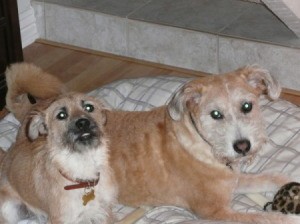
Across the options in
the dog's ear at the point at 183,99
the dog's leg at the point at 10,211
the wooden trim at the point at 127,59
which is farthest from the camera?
the wooden trim at the point at 127,59

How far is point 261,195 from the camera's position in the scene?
398cm

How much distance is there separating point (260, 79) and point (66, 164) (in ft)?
3.40

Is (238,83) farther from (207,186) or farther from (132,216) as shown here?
(132,216)

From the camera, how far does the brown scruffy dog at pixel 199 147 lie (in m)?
3.55

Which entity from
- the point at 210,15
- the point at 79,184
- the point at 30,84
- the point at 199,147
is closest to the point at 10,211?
the point at 79,184

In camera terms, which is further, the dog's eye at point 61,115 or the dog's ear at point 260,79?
the dog's ear at point 260,79

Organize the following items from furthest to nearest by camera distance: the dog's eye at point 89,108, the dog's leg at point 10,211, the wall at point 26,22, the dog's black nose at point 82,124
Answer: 1. the wall at point 26,22
2. the dog's leg at point 10,211
3. the dog's eye at point 89,108
4. the dog's black nose at point 82,124

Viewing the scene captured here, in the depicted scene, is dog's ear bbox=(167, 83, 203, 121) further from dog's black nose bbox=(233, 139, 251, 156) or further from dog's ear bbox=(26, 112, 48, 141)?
dog's ear bbox=(26, 112, 48, 141)

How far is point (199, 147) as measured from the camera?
12.2 ft

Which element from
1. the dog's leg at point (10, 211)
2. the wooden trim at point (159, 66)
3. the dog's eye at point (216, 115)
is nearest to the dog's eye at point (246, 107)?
the dog's eye at point (216, 115)

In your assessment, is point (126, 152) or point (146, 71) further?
point (146, 71)

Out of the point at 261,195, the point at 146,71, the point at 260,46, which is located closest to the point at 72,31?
the point at 146,71

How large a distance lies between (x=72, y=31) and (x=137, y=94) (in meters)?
1.60

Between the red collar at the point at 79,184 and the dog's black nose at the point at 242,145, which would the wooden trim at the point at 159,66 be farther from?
the red collar at the point at 79,184
